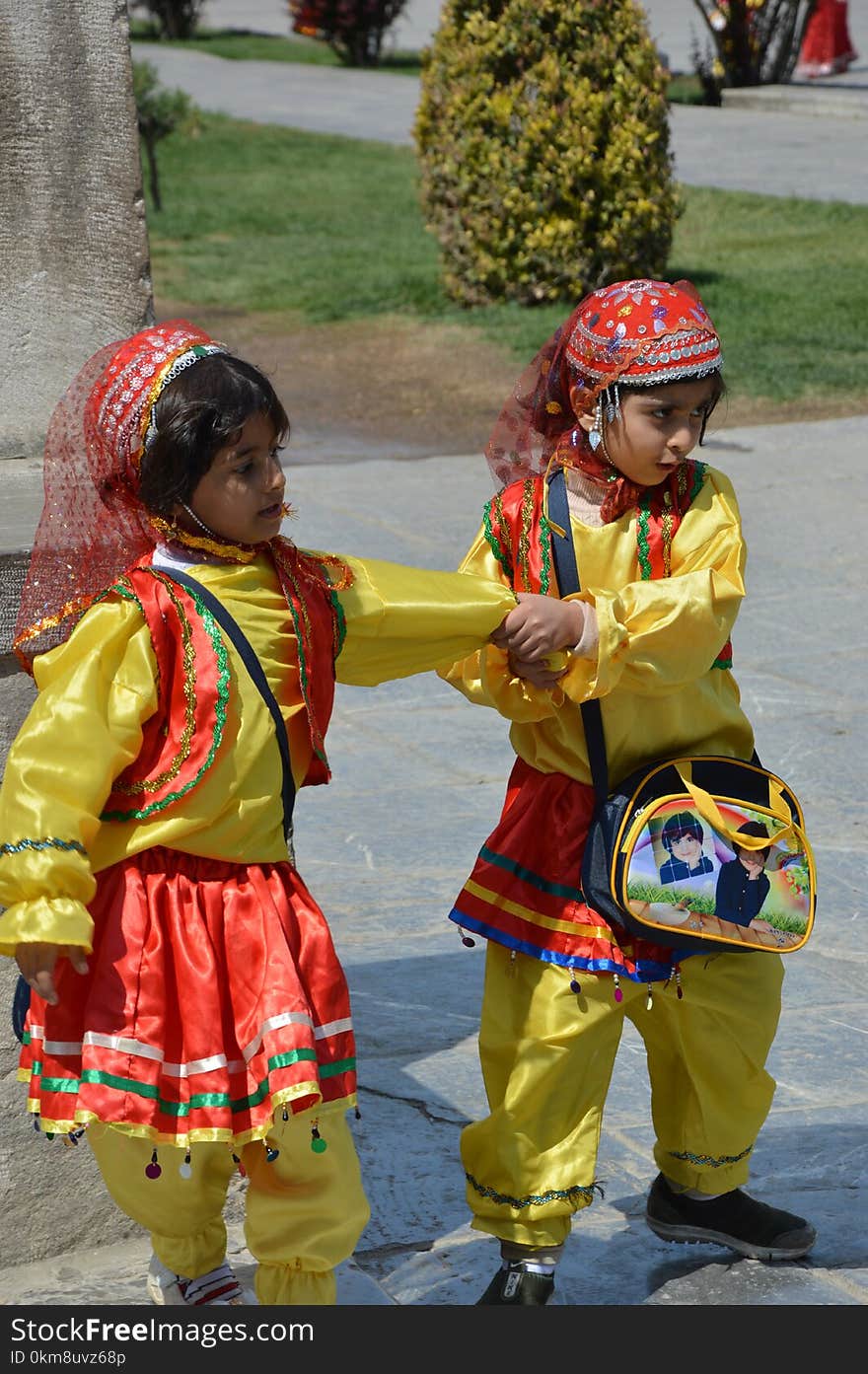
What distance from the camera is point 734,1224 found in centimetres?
303

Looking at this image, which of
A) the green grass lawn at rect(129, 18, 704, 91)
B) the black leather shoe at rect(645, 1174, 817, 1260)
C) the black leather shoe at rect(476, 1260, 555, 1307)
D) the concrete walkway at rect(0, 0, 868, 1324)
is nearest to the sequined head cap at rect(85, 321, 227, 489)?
the concrete walkway at rect(0, 0, 868, 1324)

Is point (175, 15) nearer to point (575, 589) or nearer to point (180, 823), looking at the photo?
point (575, 589)

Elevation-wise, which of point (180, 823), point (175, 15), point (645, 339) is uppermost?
point (645, 339)

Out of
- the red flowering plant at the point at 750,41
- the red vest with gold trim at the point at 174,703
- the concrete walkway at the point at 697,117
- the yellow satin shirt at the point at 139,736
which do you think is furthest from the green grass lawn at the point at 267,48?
the red vest with gold trim at the point at 174,703

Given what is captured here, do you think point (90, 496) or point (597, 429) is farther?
point (597, 429)

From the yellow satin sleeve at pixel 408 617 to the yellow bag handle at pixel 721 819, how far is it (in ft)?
1.24

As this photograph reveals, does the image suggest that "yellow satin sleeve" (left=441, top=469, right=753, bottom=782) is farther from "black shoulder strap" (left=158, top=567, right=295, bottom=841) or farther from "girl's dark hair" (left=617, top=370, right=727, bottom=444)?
"black shoulder strap" (left=158, top=567, right=295, bottom=841)

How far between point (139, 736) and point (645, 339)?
97 centimetres

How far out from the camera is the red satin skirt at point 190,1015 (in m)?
2.40

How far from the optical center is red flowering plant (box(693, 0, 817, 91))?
22125mm

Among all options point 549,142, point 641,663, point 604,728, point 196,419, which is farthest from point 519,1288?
point 549,142

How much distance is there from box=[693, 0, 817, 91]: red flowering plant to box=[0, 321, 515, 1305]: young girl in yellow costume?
2093 cm

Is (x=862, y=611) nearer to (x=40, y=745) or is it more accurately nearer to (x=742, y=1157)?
(x=742, y=1157)

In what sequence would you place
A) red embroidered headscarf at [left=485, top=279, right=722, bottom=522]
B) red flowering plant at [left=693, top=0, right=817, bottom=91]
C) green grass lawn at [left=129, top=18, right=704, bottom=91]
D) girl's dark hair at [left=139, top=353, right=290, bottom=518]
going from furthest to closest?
green grass lawn at [left=129, top=18, right=704, bottom=91] → red flowering plant at [left=693, top=0, right=817, bottom=91] → red embroidered headscarf at [left=485, top=279, right=722, bottom=522] → girl's dark hair at [left=139, top=353, right=290, bottom=518]
